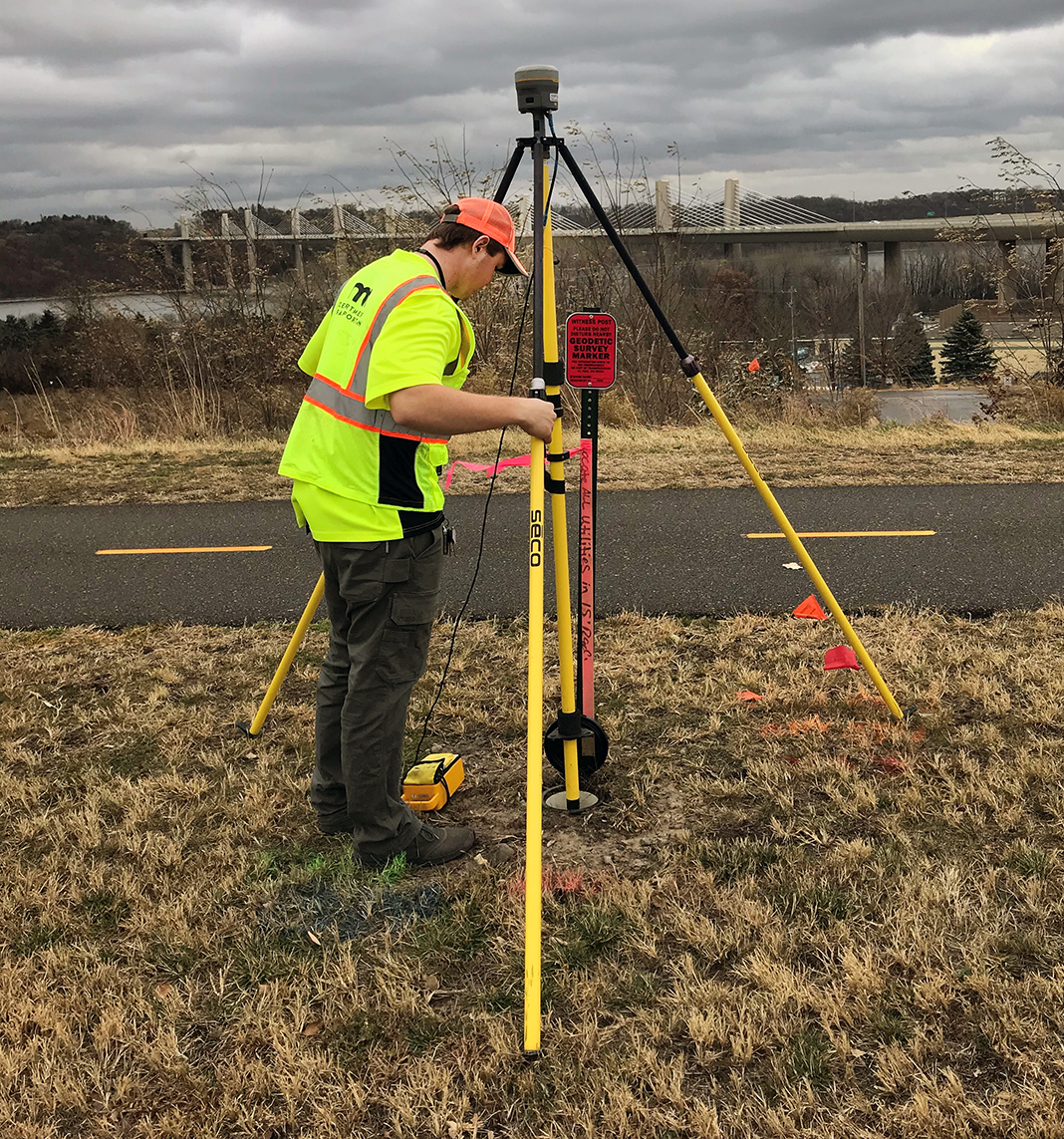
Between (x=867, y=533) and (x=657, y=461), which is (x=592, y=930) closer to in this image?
(x=867, y=533)

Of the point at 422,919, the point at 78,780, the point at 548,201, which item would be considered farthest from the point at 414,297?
the point at 78,780

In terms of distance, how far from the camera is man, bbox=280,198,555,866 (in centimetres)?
253

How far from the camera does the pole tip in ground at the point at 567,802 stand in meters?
3.47

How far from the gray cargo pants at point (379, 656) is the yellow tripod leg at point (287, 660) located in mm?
254

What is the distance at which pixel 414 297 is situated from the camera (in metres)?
2.54

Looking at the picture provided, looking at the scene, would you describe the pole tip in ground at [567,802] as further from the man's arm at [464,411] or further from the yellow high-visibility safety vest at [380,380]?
the man's arm at [464,411]

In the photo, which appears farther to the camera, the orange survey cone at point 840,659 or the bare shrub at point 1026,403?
the bare shrub at point 1026,403

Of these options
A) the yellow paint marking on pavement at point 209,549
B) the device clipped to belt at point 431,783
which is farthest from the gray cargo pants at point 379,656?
the yellow paint marking on pavement at point 209,549

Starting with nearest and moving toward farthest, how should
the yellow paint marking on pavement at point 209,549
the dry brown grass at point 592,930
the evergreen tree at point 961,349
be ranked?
the dry brown grass at point 592,930, the yellow paint marking on pavement at point 209,549, the evergreen tree at point 961,349

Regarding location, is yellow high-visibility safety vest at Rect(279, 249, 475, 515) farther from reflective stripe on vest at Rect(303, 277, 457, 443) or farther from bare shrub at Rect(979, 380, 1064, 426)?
bare shrub at Rect(979, 380, 1064, 426)

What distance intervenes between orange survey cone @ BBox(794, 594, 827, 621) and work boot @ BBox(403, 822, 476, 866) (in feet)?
8.94

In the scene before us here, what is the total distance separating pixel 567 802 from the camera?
11.3 ft

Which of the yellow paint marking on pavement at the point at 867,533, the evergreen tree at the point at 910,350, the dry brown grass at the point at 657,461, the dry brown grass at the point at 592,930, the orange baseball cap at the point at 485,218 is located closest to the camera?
the dry brown grass at the point at 592,930

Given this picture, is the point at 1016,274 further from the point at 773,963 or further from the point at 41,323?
the point at 41,323
